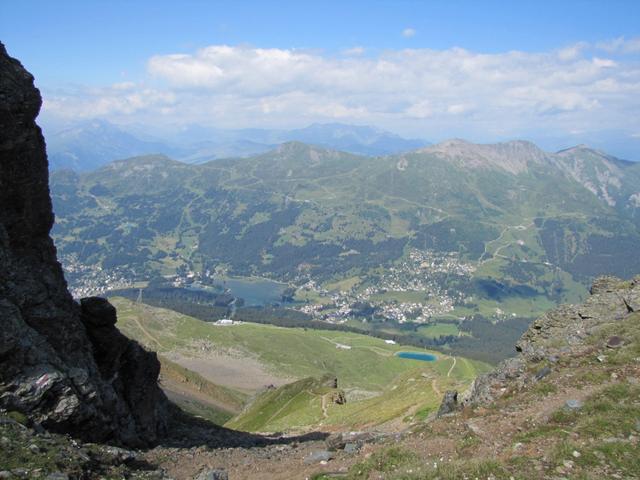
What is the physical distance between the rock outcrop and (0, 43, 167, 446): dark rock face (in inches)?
872

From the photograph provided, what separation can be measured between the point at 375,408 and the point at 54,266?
46.2 m

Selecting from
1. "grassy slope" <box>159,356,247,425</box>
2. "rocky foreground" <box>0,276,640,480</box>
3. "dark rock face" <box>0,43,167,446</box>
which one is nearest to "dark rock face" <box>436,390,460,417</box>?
"rocky foreground" <box>0,276,640,480</box>

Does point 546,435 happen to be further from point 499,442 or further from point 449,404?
point 449,404

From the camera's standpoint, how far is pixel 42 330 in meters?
28.3

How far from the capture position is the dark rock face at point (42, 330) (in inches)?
945

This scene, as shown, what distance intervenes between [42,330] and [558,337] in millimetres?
33512

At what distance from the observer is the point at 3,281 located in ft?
87.9

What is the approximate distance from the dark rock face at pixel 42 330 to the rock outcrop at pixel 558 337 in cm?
2215

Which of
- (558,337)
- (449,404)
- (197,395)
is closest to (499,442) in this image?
(449,404)

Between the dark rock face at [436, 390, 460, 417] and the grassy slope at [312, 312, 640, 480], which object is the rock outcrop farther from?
the grassy slope at [312, 312, 640, 480]

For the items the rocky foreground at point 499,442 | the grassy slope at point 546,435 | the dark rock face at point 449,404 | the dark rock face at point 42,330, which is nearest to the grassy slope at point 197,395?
the dark rock face at point 42,330

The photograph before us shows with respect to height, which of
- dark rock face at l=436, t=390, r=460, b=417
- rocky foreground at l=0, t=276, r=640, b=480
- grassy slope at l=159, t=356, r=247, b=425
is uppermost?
rocky foreground at l=0, t=276, r=640, b=480

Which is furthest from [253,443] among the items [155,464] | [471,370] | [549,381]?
[471,370]

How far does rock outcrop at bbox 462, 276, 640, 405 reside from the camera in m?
29.5
